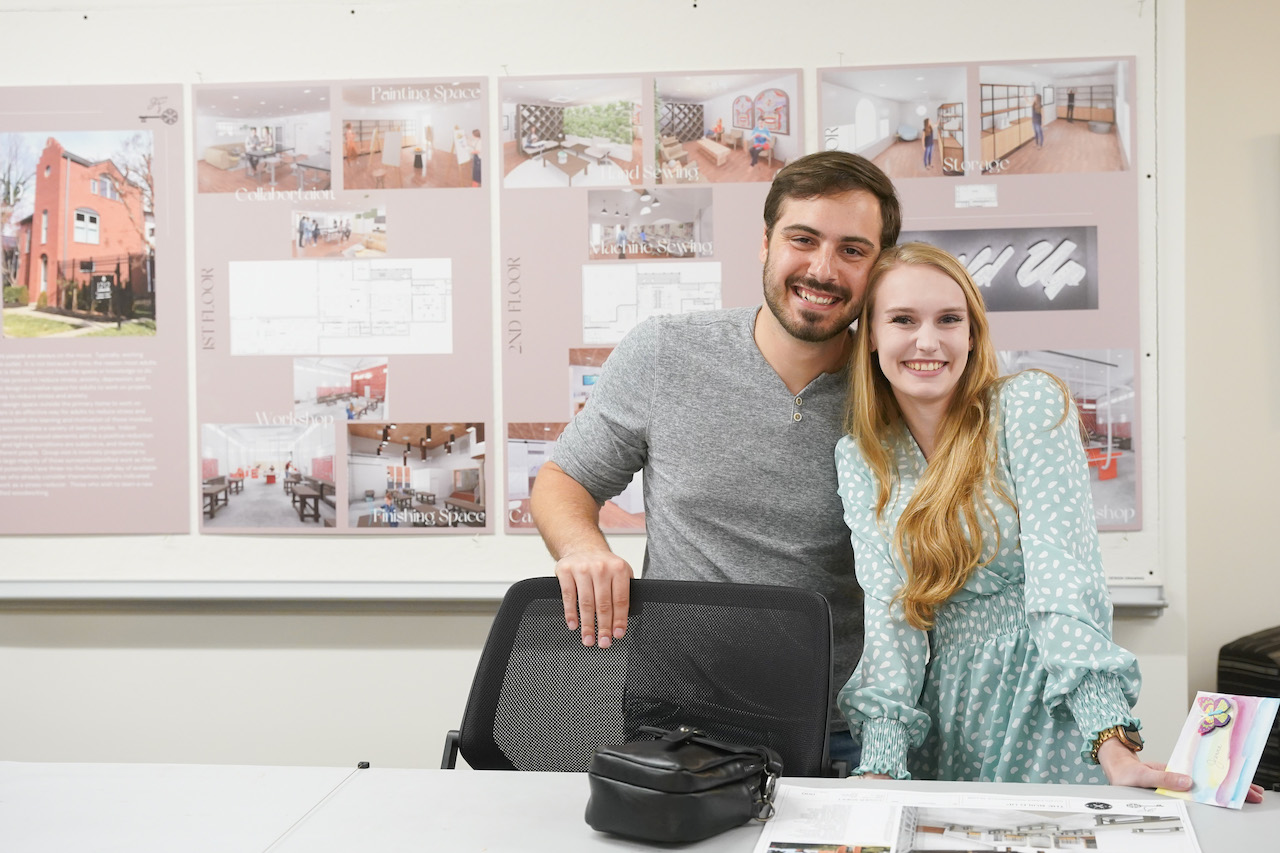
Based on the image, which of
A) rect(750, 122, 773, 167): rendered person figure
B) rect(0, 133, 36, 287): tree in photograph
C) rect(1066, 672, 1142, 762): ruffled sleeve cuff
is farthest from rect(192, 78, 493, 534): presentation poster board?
rect(1066, 672, 1142, 762): ruffled sleeve cuff

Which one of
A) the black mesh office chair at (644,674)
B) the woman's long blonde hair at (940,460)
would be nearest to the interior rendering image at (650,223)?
the woman's long blonde hair at (940,460)

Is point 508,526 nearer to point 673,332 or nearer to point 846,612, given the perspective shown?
point 673,332

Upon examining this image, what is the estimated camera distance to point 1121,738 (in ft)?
3.74

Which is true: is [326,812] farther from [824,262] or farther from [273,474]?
[273,474]

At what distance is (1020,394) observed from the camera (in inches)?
53.4

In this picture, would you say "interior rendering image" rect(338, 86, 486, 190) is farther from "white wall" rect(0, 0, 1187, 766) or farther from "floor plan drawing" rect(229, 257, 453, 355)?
"floor plan drawing" rect(229, 257, 453, 355)

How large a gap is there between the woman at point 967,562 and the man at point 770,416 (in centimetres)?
10

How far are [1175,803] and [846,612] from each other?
59cm

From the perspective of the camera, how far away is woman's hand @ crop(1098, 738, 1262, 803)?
1.07 meters

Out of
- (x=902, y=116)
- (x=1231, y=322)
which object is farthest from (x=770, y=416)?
(x=1231, y=322)

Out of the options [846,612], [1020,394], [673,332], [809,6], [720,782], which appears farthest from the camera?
[809,6]

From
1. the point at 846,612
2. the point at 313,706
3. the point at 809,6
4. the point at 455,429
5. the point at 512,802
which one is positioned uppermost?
the point at 809,6

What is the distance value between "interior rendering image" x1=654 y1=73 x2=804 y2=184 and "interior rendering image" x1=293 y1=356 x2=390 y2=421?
90cm

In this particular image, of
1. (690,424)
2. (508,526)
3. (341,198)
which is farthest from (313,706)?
(690,424)
